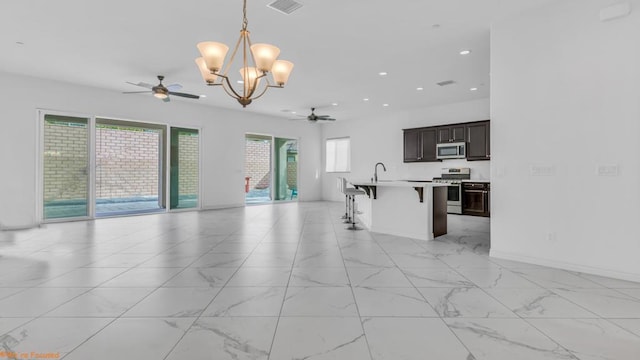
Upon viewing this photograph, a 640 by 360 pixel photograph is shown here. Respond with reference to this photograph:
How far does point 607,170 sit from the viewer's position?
122 inches

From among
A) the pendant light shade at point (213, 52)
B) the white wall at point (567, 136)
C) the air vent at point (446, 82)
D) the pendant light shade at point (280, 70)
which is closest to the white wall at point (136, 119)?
the pendant light shade at point (280, 70)

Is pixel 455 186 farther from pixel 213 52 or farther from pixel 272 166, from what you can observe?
pixel 213 52

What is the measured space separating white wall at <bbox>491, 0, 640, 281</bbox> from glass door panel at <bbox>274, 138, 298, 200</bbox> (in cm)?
749

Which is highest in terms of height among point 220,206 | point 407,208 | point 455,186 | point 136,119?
point 136,119

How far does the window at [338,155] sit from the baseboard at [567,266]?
7.29 metres

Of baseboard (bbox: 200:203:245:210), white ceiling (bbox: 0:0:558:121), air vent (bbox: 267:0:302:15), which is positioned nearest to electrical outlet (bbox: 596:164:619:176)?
white ceiling (bbox: 0:0:558:121)

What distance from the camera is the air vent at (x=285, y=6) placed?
3416 mm

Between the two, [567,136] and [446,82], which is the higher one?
[446,82]

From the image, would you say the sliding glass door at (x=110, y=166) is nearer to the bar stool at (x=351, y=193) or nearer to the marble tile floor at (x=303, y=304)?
the marble tile floor at (x=303, y=304)

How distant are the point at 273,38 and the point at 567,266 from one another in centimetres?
442

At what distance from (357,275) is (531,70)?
2.96 meters

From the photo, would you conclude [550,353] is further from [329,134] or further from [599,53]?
[329,134]

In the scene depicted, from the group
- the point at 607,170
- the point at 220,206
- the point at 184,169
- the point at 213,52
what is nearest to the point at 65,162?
the point at 184,169

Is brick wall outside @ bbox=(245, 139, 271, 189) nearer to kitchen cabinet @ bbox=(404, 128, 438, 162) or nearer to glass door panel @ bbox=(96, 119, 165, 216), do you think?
glass door panel @ bbox=(96, 119, 165, 216)
